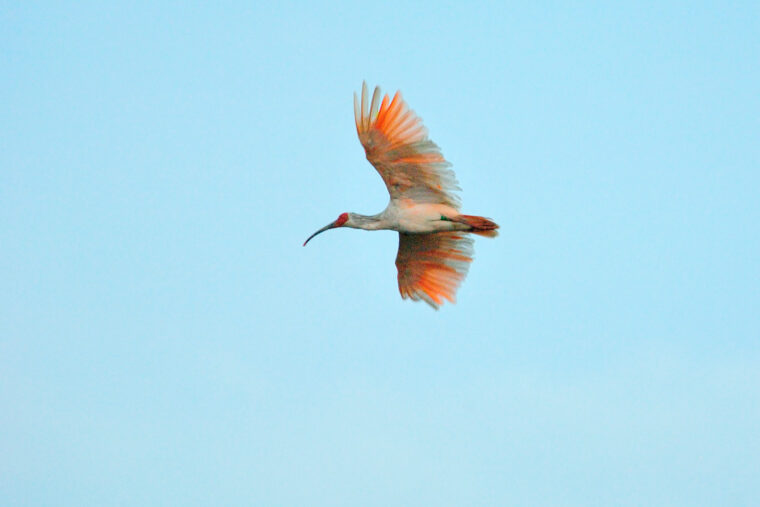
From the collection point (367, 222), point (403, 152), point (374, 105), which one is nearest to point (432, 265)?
point (367, 222)

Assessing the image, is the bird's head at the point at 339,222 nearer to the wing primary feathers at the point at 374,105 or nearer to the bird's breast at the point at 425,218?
the bird's breast at the point at 425,218

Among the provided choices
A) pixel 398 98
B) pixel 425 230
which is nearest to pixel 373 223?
pixel 425 230

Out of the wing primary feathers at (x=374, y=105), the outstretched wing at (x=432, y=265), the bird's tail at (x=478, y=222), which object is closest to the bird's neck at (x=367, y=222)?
the outstretched wing at (x=432, y=265)

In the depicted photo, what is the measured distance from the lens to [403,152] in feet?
64.4

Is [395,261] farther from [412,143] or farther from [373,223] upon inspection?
[412,143]

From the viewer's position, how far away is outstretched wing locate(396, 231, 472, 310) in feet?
70.9

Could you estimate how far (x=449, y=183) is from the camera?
20.0 metres

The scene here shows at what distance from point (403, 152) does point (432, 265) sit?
9.96 ft

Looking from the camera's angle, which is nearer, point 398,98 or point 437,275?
point 398,98

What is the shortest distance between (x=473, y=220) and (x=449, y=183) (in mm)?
771

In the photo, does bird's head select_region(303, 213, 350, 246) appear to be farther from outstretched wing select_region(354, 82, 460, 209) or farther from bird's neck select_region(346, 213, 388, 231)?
outstretched wing select_region(354, 82, 460, 209)

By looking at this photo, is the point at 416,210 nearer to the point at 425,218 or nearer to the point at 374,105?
the point at 425,218

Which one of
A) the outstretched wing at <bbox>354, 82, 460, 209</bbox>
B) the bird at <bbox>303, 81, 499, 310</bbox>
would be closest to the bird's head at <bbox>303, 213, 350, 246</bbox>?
the bird at <bbox>303, 81, 499, 310</bbox>

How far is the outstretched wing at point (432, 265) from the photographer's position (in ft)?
70.9
